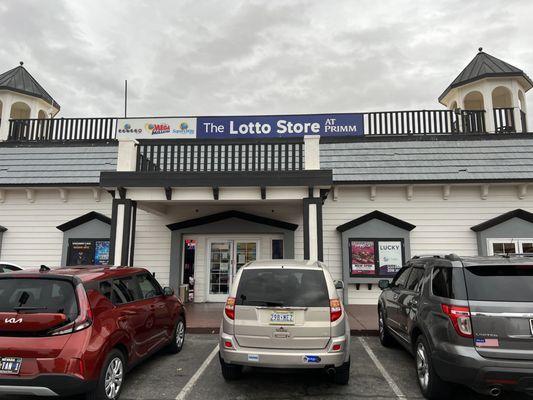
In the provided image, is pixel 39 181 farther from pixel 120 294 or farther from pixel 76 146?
pixel 120 294

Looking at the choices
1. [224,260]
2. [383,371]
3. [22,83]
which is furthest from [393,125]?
[22,83]

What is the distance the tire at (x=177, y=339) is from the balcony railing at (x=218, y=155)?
4.24 m

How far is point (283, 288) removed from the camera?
14.9 feet

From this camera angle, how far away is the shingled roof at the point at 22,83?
52.3ft

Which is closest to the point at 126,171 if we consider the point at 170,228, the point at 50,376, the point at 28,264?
the point at 170,228

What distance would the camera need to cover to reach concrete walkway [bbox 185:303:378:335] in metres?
7.78

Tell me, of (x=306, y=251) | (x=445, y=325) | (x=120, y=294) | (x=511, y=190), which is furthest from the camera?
(x=511, y=190)

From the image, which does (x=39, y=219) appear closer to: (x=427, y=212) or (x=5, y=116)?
(x=5, y=116)

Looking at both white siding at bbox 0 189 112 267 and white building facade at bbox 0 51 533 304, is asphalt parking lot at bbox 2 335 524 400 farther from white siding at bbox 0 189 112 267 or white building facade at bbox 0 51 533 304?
white siding at bbox 0 189 112 267

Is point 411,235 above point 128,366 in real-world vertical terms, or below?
above

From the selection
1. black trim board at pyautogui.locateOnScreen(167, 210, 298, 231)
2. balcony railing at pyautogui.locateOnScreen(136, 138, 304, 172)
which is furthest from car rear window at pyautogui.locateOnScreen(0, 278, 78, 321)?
black trim board at pyautogui.locateOnScreen(167, 210, 298, 231)

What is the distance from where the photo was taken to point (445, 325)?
3.93 metres

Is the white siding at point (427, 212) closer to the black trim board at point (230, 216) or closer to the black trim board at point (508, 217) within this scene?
the black trim board at point (508, 217)

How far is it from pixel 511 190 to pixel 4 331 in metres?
12.6
